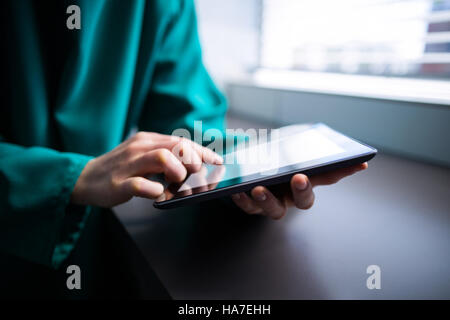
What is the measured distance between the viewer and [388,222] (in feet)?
1.20

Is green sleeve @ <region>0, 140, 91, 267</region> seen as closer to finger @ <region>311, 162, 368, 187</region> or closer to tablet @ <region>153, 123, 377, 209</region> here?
A: tablet @ <region>153, 123, 377, 209</region>

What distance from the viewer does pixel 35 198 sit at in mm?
326

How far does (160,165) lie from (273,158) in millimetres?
129

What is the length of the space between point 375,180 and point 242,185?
34 cm

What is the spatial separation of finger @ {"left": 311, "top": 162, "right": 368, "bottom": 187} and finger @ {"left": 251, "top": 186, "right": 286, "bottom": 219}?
0.16 ft

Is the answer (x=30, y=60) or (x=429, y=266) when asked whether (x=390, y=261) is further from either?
(x=30, y=60)

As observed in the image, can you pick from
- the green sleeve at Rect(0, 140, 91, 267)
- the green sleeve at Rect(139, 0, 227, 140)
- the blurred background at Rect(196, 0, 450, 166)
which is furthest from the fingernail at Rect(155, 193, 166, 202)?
the blurred background at Rect(196, 0, 450, 166)

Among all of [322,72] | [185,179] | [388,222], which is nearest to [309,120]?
[322,72]

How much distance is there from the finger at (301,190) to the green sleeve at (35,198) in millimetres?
245

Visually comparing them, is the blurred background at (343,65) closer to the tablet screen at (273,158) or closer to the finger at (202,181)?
the tablet screen at (273,158)

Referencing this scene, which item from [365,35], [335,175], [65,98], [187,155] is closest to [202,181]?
[187,155]

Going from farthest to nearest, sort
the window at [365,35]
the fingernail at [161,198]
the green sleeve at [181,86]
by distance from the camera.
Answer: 1. the window at [365,35]
2. the green sleeve at [181,86]
3. the fingernail at [161,198]

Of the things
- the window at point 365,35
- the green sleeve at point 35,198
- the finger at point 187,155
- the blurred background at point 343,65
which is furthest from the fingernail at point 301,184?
the window at point 365,35

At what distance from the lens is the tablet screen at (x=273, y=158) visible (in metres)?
0.29
